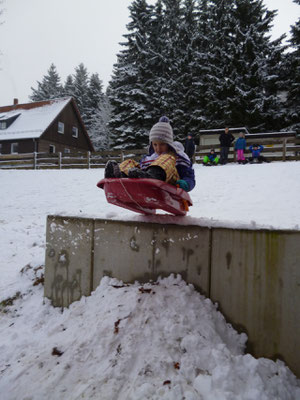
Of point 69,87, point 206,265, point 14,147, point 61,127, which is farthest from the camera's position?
point 69,87

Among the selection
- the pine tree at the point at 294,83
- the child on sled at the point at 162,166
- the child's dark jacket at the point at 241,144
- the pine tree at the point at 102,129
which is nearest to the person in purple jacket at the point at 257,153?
the child's dark jacket at the point at 241,144

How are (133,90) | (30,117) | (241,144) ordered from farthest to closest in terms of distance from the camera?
1. (30,117)
2. (133,90)
3. (241,144)

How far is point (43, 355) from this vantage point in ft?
5.35

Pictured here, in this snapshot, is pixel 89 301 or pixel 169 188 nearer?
pixel 169 188

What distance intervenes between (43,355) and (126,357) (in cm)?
55

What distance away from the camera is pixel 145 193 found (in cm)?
195

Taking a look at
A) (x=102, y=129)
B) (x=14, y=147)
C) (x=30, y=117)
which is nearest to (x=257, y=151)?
(x=14, y=147)

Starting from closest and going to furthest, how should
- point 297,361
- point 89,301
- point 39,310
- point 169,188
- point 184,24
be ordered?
point 297,361 < point 169,188 < point 89,301 < point 39,310 < point 184,24

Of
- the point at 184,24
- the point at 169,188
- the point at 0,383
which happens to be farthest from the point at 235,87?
the point at 0,383

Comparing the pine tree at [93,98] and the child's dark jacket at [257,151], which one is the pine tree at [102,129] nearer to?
the pine tree at [93,98]

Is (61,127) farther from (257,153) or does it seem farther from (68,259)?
(68,259)

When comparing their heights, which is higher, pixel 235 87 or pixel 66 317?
pixel 235 87

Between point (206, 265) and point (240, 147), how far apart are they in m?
10.8

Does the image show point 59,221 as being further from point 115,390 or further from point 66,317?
point 115,390
